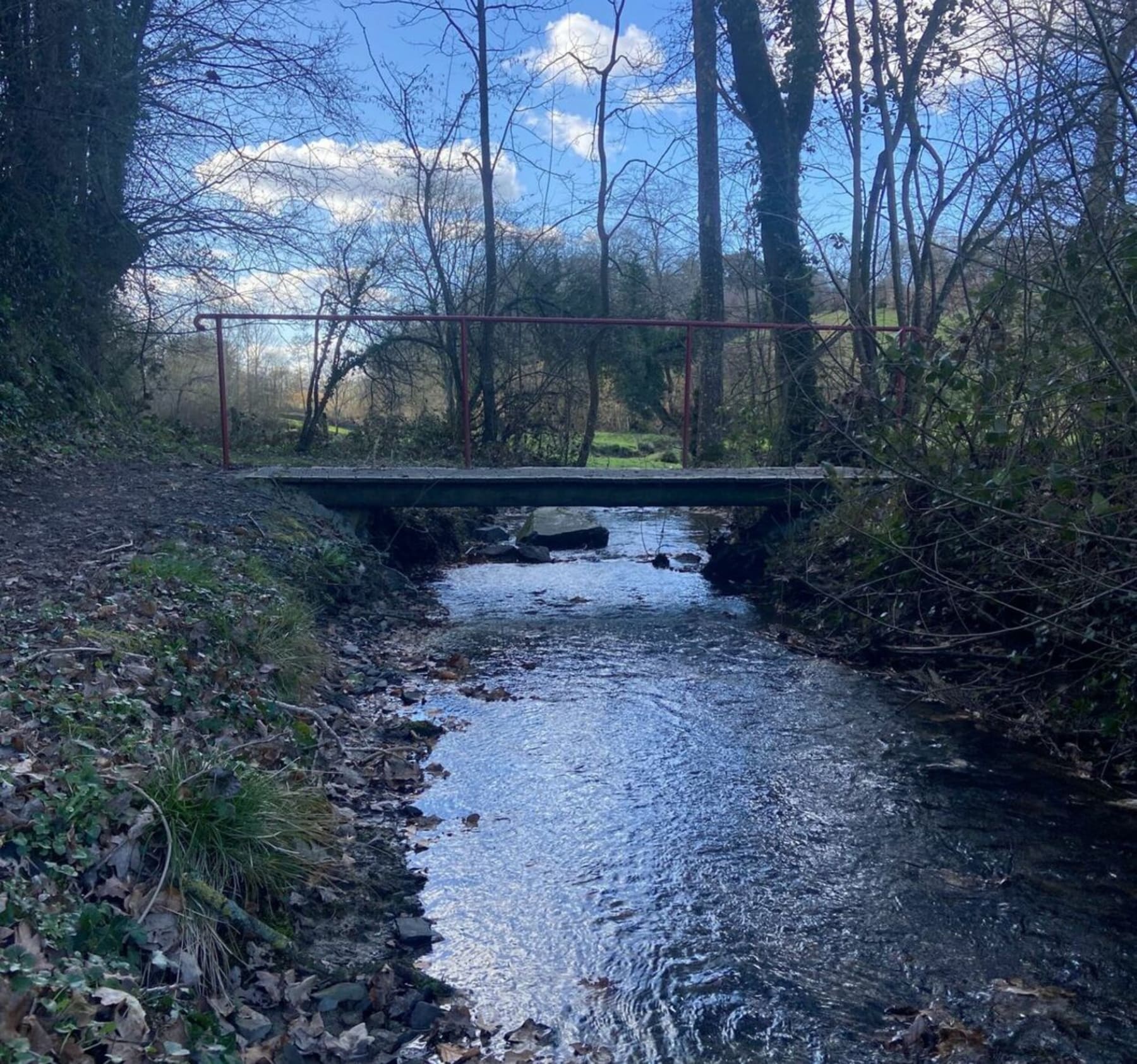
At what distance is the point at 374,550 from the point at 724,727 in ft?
15.6

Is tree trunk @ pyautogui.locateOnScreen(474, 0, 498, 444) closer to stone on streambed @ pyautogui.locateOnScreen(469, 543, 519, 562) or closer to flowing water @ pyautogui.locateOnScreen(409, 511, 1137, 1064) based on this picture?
stone on streambed @ pyautogui.locateOnScreen(469, 543, 519, 562)

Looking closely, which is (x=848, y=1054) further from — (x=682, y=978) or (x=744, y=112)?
(x=744, y=112)

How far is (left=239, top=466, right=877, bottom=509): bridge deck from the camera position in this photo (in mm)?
9867

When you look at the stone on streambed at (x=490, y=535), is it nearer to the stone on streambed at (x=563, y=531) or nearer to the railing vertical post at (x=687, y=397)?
the stone on streambed at (x=563, y=531)

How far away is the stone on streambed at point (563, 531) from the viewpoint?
13.6 m

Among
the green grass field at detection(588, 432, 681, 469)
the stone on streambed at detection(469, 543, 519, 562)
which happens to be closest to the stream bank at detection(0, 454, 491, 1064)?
the stone on streambed at detection(469, 543, 519, 562)

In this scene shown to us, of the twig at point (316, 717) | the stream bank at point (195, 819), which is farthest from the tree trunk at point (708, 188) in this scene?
the twig at point (316, 717)

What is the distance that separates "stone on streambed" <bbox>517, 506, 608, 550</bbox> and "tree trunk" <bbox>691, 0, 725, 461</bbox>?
2.51 m

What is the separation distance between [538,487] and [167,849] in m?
6.61

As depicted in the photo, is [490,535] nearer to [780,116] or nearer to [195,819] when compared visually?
[780,116]

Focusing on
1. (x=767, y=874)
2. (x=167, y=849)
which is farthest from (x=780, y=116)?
(x=167, y=849)

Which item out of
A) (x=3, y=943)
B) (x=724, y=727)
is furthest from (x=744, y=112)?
(x=3, y=943)

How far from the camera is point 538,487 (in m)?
9.93

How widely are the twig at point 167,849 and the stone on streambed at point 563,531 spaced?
9.86 meters
